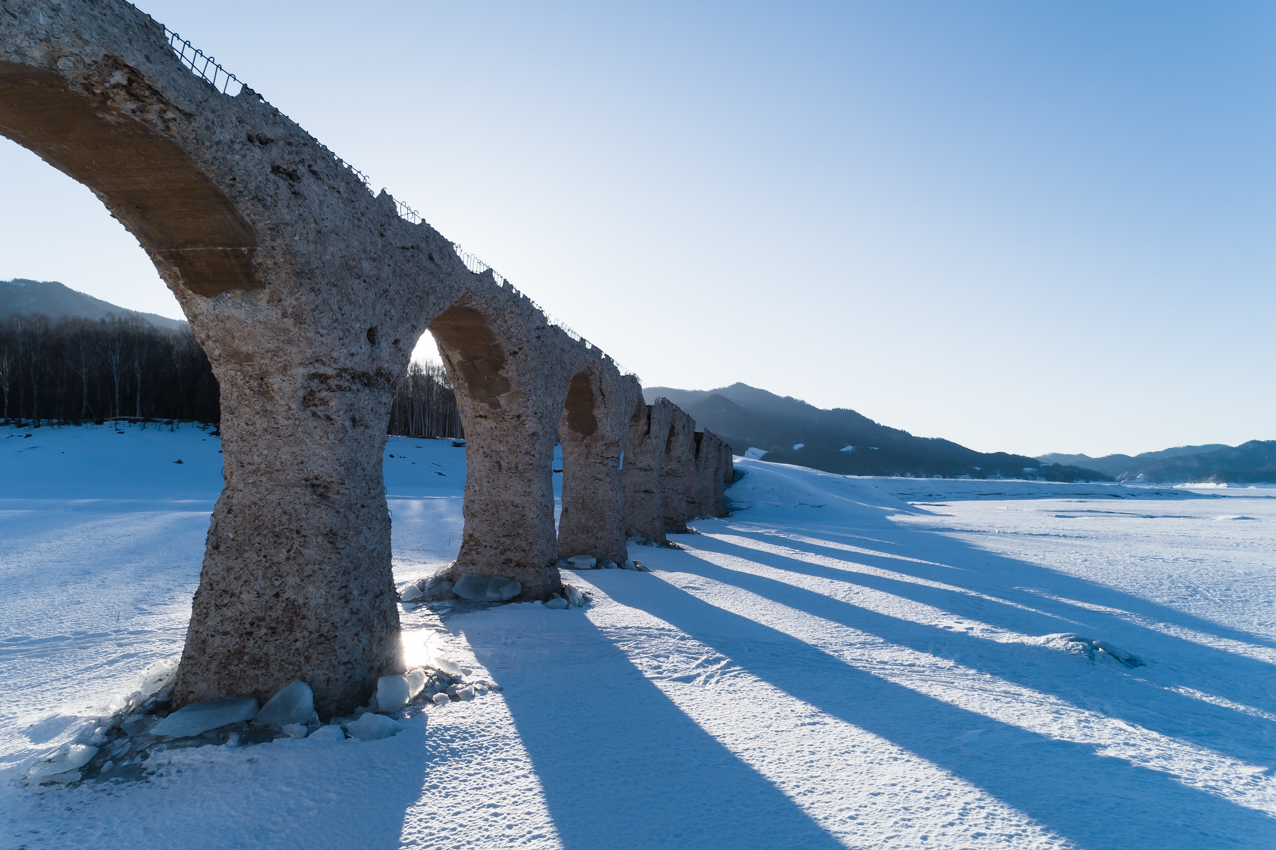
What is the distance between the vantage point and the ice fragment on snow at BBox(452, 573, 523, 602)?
7188mm

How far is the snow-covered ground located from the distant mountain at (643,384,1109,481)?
51284 millimetres

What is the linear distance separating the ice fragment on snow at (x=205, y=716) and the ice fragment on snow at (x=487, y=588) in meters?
3.46

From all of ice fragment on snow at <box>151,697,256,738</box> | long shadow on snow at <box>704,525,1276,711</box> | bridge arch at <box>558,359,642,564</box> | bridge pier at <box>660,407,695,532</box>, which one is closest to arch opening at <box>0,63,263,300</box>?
ice fragment on snow at <box>151,697,256,738</box>

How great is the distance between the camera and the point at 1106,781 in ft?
10.5

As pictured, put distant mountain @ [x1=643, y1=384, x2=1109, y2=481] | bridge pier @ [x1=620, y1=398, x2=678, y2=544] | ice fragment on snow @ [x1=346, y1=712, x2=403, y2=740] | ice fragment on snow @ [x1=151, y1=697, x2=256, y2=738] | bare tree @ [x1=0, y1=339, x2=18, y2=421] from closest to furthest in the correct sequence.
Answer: ice fragment on snow @ [x1=151, y1=697, x2=256, y2=738] → ice fragment on snow @ [x1=346, y1=712, x2=403, y2=740] → bridge pier @ [x1=620, y1=398, x2=678, y2=544] → bare tree @ [x1=0, y1=339, x2=18, y2=421] → distant mountain @ [x1=643, y1=384, x2=1109, y2=481]

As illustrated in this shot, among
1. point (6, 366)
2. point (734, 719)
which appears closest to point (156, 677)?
point (734, 719)

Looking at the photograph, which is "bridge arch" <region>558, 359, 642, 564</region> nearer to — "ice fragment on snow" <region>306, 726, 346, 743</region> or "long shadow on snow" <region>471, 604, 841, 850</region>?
"long shadow on snow" <region>471, 604, 841, 850</region>

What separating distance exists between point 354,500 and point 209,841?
202 cm

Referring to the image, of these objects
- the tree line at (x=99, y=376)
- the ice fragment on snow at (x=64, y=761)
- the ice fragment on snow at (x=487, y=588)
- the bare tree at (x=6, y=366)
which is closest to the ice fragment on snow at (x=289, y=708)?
the ice fragment on snow at (x=64, y=761)

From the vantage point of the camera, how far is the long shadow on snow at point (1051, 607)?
17.8 feet

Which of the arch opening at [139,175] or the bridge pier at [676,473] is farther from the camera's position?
the bridge pier at [676,473]

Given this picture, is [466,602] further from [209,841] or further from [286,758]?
[209,841]

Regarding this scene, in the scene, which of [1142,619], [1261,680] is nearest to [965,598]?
[1142,619]

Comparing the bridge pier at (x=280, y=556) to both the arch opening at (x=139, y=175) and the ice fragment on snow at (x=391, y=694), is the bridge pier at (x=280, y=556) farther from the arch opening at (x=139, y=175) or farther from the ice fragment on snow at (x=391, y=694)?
the arch opening at (x=139, y=175)
